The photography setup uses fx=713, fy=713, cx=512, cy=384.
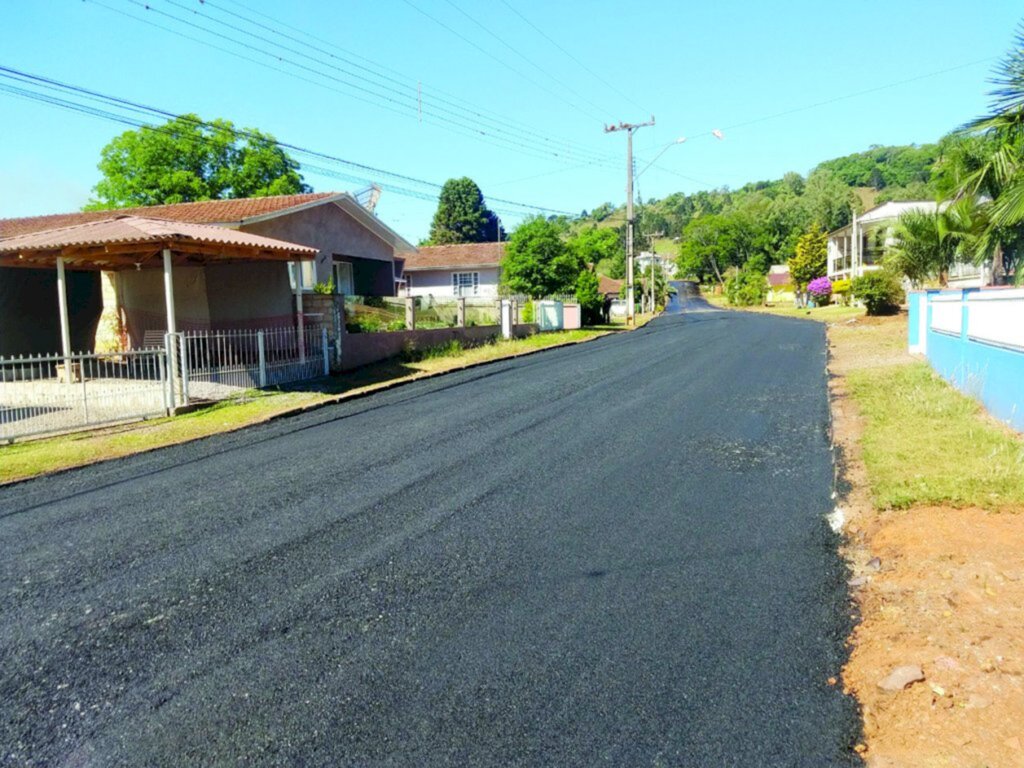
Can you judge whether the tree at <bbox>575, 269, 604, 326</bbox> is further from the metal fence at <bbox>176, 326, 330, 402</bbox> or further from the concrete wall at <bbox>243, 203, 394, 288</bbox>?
the metal fence at <bbox>176, 326, 330, 402</bbox>

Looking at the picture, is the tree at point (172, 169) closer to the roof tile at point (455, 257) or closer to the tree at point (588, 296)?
the roof tile at point (455, 257)

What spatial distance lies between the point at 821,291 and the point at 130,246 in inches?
2051

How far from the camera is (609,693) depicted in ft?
11.1

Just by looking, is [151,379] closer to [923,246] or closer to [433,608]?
[433,608]

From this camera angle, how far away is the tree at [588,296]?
3543 centimetres

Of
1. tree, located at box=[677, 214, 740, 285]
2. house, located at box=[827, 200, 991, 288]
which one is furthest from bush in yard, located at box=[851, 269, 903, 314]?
tree, located at box=[677, 214, 740, 285]

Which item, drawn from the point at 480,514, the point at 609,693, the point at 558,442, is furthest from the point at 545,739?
the point at 558,442

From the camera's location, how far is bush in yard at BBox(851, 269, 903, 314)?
3269cm

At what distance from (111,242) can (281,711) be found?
11.4 meters

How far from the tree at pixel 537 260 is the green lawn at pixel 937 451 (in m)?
22.4

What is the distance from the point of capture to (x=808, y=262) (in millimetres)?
63906

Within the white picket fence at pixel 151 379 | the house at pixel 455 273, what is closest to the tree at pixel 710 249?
the house at pixel 455 273

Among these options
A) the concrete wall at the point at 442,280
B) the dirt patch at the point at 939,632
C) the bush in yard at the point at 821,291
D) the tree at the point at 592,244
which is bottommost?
the dirt patch at the point at 939,632

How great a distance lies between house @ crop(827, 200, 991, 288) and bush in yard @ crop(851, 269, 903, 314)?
2.48 meters
